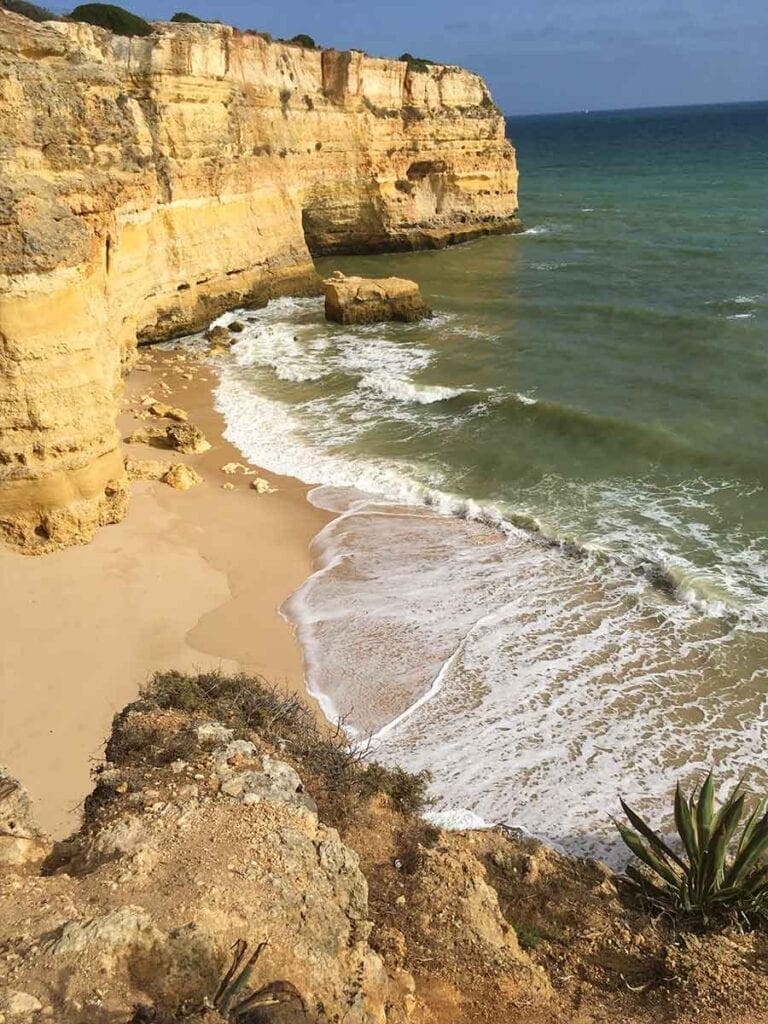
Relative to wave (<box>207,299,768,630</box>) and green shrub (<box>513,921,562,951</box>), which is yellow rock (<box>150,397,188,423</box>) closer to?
wave (<box>207,299,768,630</box>)

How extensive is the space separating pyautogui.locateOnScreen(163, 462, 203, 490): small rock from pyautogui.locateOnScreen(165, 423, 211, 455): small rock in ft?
4.57

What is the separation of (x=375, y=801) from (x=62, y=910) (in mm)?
2699

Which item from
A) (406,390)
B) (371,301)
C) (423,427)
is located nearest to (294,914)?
(423,427)

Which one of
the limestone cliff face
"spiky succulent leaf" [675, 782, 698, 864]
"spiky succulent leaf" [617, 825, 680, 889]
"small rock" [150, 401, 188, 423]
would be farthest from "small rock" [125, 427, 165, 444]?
"spiky succulent leaf" [675, 782, 698, 864]

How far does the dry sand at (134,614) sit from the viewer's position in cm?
775

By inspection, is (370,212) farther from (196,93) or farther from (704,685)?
(704,685)

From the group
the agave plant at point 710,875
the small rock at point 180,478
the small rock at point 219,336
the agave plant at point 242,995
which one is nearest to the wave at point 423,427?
the small rock at point 219,336

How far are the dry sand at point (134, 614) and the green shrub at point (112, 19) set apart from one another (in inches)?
792

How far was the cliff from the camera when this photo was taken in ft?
11.3

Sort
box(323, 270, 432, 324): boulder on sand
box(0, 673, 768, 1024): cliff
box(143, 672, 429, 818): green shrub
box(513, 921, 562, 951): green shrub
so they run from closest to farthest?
1. box(0, 673, 768, 1024): cliff
2. box(513, 921, 562, 951): green shrub
3. box(143, 672, 429, 818): green shrub
4. box(323, 270, 432, 324): boulder on sand

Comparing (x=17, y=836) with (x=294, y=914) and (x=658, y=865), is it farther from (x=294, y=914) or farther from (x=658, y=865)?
(x=658, y=865)

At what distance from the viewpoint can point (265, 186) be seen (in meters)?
26.5

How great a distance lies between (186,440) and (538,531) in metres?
6.99

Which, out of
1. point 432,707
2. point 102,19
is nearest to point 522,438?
point 432,707
